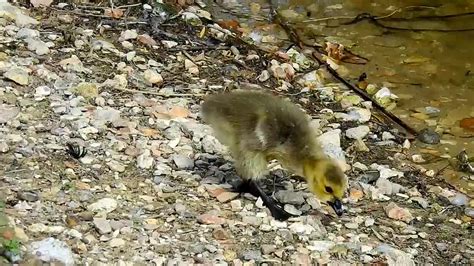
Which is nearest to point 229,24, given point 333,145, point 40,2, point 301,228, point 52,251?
point 40,2

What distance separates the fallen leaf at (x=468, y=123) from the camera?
573cm

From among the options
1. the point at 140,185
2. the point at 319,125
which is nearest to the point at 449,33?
the point at 319,125

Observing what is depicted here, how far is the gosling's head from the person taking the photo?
389cm

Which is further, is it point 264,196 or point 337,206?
point 264,196

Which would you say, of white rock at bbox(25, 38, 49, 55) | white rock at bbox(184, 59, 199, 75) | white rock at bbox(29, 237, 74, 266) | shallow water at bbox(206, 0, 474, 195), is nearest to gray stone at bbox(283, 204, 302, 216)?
white rock at bbox(29, 237, 74, 266)

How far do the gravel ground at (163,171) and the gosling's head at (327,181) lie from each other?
0.15m

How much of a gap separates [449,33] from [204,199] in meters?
3.56

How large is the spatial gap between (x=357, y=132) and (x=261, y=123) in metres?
1.38

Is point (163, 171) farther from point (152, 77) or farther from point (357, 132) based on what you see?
point (357, 132)

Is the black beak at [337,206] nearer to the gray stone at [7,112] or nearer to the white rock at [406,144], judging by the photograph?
the white rock at [406,144]

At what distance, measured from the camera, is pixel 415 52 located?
6676 mm

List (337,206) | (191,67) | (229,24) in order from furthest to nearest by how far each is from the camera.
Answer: (229,24), (191,67), (337,206)

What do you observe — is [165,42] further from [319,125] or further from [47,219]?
[47,219]

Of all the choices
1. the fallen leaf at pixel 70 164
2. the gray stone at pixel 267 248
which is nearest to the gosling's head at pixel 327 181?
the gray stone at pixel 267 248
